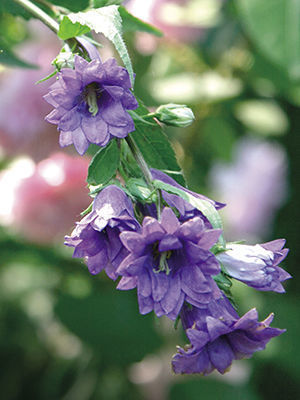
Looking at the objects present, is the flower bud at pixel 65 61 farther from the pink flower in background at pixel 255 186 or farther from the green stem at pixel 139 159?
the pink flower in background at pixel 255 186

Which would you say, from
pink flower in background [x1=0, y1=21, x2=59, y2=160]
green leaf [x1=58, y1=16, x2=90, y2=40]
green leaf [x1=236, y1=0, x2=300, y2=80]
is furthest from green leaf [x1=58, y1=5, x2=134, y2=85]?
pink flower in background [x1=0, y1=21, x2=59, y2=160]

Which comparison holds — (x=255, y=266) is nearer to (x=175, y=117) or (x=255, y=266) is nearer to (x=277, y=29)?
(x=175, y=117)

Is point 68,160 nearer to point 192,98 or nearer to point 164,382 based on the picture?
point 192,98

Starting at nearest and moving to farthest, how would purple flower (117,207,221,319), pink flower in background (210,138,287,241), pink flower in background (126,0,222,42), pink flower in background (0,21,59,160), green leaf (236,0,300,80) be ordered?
purple flower (117,207,221,319) < green leaf (236,0,300,80) < pink flower in background (0,21,59,160) < pink flower in background (126,0,222,42) < pink flower in background (210,138,287,241)

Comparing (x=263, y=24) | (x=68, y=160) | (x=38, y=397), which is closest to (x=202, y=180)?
(x=68, y=160)

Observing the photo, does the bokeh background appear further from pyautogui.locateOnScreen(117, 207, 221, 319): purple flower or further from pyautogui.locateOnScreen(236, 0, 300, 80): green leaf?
pyautogui.locateOnScreen(117, 207, 221, 319): purple flower
